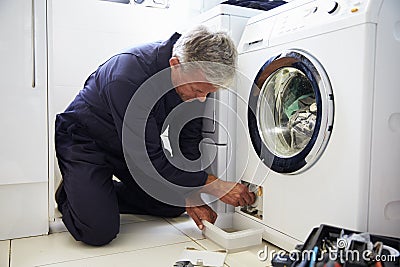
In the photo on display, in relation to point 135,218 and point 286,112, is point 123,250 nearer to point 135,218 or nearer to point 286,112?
point 135,218

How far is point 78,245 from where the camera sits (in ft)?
4.45

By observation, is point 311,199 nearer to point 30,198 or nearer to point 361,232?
point 361,232

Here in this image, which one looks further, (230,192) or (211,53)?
(230,192)

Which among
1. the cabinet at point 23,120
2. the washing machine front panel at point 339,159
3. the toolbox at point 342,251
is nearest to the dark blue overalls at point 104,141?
the cabinet at point 23,120

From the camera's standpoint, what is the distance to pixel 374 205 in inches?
40.2

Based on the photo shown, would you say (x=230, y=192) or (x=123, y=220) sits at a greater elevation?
(x=230, y=192)

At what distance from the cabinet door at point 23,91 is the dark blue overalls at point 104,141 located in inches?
4.9

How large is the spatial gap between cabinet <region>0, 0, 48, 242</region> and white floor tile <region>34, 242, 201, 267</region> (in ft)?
1.19

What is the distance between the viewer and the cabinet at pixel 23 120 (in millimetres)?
1364

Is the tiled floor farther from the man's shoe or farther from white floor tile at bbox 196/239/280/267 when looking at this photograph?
the man's shoe

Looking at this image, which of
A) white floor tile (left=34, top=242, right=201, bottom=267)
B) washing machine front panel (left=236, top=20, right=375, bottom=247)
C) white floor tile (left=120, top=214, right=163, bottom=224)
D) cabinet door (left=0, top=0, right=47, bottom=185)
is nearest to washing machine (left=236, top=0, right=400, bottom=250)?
washing machine front panel (left=236, top=20, right=375, bottom=247)

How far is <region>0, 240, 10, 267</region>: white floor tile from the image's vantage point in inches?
46.6

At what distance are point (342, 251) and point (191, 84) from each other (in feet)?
2.46

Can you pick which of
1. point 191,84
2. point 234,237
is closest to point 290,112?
point 191,84
